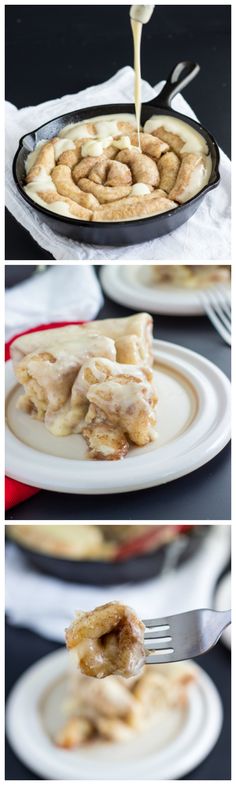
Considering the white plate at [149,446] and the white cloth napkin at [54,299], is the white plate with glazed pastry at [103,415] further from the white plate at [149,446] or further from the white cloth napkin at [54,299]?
the white cloth napkin at [54,299]

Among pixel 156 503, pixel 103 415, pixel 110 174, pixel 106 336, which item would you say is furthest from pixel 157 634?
pixel 110 174

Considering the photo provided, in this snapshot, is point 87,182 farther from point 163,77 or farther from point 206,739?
point 206,739

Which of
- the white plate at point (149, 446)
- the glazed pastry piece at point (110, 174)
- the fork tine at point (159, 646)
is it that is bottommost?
the fork tine at point (159, 646)

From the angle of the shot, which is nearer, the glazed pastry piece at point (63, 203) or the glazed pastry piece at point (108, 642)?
the glazed pastry piece at point (108, 642)

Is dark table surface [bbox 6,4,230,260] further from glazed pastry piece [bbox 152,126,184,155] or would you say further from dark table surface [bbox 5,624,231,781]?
dark table surface [bbox 5,624,231,781]

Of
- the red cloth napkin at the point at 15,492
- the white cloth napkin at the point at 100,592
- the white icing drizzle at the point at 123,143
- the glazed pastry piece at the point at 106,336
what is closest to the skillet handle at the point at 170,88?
the white icing drizzle at the point at 123,143

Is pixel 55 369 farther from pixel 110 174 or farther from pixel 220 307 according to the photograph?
pixel 220 307

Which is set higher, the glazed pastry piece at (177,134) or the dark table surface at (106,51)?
the dark table surface at (106,51)
